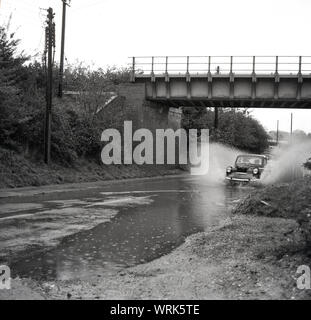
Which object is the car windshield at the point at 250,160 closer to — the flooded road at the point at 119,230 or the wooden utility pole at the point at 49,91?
the flooded road at the point at 119,230

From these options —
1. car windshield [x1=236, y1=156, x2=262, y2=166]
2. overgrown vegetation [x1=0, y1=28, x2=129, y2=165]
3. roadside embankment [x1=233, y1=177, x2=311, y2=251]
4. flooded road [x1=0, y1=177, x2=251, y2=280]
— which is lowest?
flooded road [x1=0, y1=177, x2=251, y2=280]

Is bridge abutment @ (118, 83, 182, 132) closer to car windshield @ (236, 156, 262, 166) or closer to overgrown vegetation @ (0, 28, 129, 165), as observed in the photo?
overgrown vegetation @ (0, 28, 129, 165)

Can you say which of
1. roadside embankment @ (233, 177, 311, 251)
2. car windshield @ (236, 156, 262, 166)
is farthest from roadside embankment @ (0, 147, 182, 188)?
roadside embankment @ (233, 177, 311, 251)

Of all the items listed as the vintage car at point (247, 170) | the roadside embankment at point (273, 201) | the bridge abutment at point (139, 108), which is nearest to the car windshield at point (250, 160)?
the vintage car at point (247, 170)

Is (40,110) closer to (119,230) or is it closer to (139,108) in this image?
(139,108)

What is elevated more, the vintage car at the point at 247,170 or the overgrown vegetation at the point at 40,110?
the overgrown vegetation at the point at 40,110

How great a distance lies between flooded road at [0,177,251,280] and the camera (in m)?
7.19

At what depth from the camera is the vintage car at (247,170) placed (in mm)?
24359

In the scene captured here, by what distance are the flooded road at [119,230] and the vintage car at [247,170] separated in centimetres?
635

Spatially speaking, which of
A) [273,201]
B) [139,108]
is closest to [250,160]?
[139,108]

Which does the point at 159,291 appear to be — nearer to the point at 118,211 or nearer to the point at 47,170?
the point at 118,211

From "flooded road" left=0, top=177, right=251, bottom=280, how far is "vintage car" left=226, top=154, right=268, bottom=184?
20.8 feet
